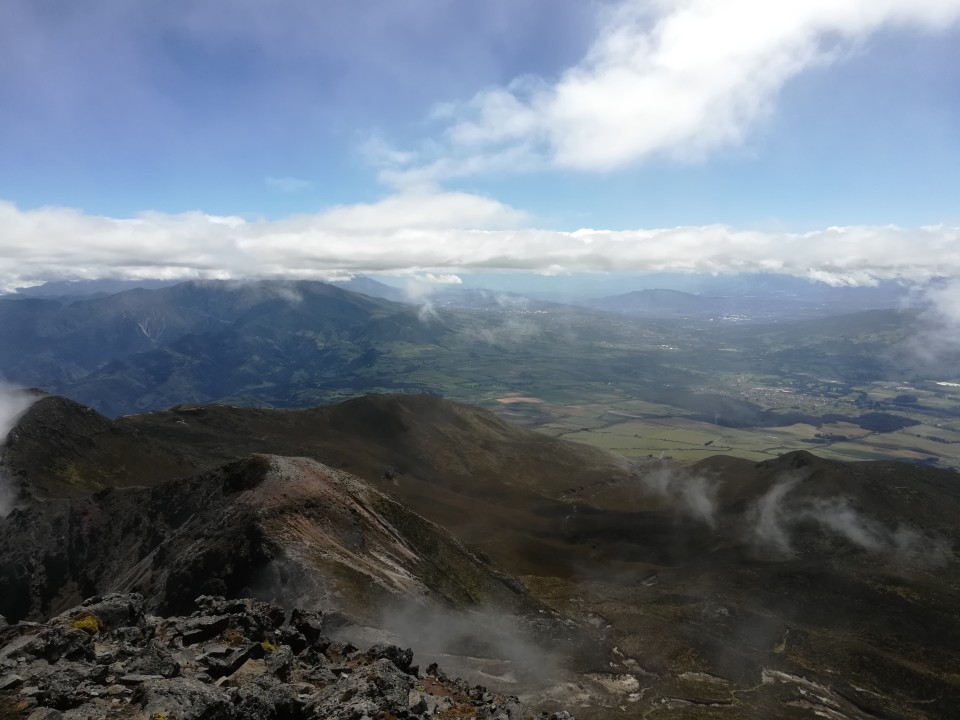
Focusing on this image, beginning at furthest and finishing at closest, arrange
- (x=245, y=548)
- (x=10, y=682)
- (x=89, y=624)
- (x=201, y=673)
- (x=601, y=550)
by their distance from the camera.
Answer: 1. (x=601, y=550)
2. (x=245, y=548)
3. (x=89, y=624)
4. (x=201, y=673)
5. (x=10, y=682)

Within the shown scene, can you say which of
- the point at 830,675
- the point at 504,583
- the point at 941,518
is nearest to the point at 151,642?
the point at 504,583

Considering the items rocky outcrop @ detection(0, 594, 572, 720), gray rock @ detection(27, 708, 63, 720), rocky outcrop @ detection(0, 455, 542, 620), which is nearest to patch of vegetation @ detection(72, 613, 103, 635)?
rocky outcrop @ detection(0, 594, 572, 720)

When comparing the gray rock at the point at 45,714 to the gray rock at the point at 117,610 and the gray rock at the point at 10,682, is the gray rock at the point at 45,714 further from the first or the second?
the gray rock at the point at 117,610

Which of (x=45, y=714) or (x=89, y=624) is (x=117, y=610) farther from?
(x=45, y=714)

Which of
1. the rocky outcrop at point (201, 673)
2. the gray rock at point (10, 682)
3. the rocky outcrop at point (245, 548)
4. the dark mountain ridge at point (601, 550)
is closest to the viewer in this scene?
the rocky outcrop at point (201, 673)

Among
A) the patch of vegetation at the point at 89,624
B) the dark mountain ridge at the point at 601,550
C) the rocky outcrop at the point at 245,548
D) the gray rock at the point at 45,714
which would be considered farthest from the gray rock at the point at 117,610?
the dark mountain ridge at the point at 601,550

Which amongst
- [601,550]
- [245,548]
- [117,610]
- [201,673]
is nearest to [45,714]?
[201,673]

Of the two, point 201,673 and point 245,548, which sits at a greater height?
point 201,673

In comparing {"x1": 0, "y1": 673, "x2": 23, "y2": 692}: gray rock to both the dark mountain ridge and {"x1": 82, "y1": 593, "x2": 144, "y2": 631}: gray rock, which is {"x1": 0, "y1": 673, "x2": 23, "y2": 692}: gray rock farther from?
the dark mountain ridge

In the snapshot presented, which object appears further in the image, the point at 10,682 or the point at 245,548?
the point at 245,548
